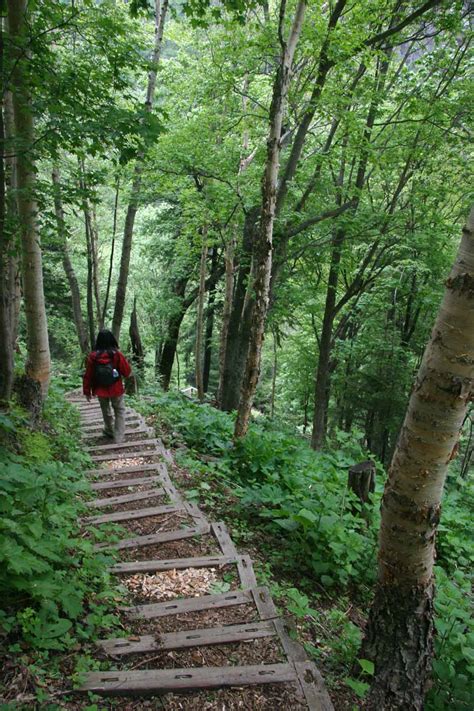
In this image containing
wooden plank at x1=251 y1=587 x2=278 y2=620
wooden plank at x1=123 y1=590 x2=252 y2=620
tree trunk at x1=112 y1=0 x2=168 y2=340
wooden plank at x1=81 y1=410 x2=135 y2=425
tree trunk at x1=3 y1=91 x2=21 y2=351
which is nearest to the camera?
wooden plank at x1=123 y1=590 x2=252 y2=620

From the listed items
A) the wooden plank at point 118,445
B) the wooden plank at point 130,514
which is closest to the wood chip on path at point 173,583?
the wooden plank at point 130,514

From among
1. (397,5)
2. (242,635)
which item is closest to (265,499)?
(242,635)

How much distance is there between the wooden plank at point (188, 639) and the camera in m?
2.81

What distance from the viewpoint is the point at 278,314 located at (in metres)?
12.8

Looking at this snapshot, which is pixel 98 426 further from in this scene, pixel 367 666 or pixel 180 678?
pixel 367 666

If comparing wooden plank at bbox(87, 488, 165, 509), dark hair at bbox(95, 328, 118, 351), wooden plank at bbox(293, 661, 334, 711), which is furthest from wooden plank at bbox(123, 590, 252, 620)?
dark hair at bbox(95, 328, 118, 351)

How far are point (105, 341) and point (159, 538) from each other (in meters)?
3.45

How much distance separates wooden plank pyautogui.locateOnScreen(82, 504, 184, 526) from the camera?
4.55 metres

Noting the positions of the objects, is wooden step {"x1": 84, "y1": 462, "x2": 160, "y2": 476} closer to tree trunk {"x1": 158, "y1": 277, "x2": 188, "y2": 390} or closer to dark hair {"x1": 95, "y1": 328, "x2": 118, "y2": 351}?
dark hair {"x1": 95, "y1": 328, "x2": 118, "y2": 351}

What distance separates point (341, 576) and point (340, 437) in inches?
112

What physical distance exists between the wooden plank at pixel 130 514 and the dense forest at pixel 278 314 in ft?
0.96

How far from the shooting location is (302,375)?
63.4ft

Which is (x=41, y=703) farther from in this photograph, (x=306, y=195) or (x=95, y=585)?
(x=306, y=195)

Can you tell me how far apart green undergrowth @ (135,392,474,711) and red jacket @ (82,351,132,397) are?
1467 mm
